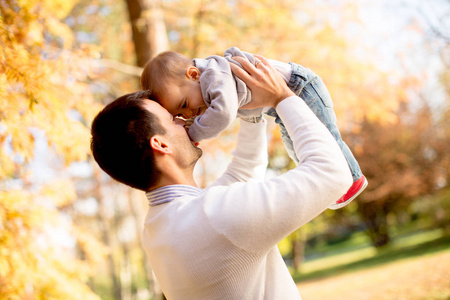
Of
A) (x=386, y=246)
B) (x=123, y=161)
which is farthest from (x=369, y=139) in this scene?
(x=123, y=161)

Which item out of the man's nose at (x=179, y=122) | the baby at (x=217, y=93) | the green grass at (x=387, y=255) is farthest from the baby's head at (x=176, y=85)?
the green grass at (x=387, y=255)

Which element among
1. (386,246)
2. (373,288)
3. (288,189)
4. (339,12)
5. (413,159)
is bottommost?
(386,246)

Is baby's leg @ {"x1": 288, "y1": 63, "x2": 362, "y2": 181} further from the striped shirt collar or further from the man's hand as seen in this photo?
the striped shirt collar

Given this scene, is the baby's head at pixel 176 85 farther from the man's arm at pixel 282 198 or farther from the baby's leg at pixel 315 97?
the man's arm at pixel 282 198

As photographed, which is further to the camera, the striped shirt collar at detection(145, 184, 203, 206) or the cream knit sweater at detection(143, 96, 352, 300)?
the striped shirt collar at detection(145, 184, 203, 206)

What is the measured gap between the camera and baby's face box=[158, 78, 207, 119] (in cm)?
214

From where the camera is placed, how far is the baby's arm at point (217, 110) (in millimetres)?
1931

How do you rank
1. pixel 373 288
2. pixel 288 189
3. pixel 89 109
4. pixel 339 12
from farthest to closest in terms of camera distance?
pixel 373 288 → pixel 339 12 → pixel 89 109 → pixel 288 189

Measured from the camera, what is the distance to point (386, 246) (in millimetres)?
18906

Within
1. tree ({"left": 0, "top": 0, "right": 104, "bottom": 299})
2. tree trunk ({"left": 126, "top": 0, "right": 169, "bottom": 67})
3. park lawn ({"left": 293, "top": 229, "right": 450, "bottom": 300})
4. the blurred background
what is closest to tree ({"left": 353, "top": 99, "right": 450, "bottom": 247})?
the blurred background

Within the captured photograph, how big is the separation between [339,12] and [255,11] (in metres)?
1.60

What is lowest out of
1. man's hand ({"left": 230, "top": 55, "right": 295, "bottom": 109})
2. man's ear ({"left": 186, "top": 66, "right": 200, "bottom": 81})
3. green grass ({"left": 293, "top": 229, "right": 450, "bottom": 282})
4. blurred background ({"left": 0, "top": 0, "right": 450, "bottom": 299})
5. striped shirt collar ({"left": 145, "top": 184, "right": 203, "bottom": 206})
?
green grass ({"left": 293, "top": 229, "right": 450, "bottom": 282})

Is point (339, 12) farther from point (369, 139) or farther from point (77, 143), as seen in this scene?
point (369, 139)

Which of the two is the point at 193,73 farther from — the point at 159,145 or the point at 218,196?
the point at 218,196
